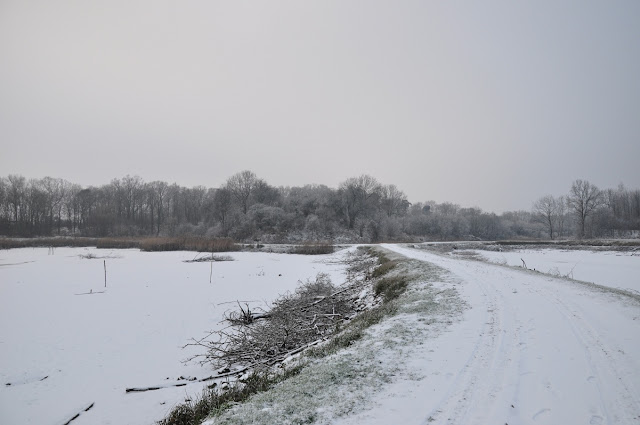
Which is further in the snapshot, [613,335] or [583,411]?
[613,335]

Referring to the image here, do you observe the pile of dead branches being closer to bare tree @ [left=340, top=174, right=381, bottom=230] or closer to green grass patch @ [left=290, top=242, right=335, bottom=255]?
green grass patch @ [left=290, top=242, right=335, bottom=255]

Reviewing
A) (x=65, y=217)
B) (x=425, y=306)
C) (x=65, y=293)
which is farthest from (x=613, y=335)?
(x=65, y=217)

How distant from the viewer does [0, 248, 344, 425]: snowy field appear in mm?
6242

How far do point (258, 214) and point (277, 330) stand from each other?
61613 mm

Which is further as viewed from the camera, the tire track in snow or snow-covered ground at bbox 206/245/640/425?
snow-covered ground at bbox 206/245/640/425

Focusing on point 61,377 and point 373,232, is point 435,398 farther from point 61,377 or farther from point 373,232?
point 373,232

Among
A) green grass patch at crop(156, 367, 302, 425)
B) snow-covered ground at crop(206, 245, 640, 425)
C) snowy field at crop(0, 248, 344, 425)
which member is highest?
snow-covered ground at crop(206, 245, 640, 425)

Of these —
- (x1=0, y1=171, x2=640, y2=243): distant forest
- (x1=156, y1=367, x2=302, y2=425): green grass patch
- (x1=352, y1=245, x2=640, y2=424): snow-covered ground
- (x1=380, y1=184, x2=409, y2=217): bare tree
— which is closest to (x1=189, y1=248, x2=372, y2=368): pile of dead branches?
(x1=156, y1=367, x2=302, y2=425): green grass patch

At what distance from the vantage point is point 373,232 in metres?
68.7

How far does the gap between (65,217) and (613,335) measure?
102852mm

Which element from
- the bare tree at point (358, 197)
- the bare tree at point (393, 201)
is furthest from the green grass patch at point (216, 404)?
the bare tree at point (393, 201)

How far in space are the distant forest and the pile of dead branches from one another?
5166cm

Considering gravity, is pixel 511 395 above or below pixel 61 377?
above

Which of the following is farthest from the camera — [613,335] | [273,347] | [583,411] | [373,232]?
[373,232]
